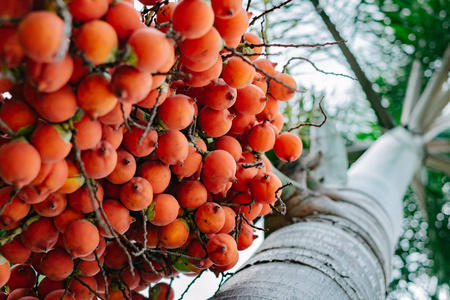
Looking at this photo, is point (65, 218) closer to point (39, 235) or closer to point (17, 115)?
point (39, 235)

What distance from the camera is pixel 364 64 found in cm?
309

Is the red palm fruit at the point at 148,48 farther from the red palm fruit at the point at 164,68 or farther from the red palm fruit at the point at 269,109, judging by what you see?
the red palm fruit at the point at 269,109

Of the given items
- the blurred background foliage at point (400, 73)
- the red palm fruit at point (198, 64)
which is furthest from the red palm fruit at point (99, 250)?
the blurred background foliage at point (400, 73)

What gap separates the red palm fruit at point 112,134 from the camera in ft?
1.96

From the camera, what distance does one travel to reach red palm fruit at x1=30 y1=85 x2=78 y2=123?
50cm

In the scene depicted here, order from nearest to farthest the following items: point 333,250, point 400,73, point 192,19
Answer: point 192,19 → point 333,250 → point 400,73

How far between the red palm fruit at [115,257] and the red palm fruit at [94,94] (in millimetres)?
303

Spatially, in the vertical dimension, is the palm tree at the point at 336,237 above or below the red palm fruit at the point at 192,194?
above

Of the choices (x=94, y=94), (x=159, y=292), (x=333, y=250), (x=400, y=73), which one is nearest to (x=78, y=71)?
(x=94, y=94)

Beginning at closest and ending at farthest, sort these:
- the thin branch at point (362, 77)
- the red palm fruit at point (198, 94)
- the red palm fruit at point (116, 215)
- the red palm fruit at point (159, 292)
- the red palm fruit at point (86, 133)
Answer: the red palm fruit at point (86, 133)
the red palm fruit at point (116, 215)
the red palm fruit at point (198, 94)
the red palm fruit at point (159, 292)
the thin branch at point (362, 77)

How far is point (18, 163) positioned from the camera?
1.63 feet

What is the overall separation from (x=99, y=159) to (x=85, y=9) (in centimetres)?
20

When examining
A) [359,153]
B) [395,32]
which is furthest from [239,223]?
[395,32]

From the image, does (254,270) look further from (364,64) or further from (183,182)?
(364,64)
